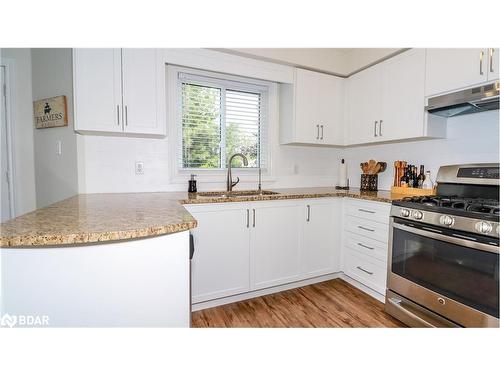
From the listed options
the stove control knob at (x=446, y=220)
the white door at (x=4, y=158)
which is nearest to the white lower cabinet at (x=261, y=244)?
the stove control knob at (x=446, y=220)

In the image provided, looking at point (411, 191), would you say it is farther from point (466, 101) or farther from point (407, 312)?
point (407, 312)

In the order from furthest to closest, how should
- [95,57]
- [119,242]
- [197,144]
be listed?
[197,144], [95,57], [119,242]

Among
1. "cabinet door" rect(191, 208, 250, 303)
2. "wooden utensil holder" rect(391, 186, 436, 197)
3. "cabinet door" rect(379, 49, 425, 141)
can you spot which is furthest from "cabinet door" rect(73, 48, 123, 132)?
"wooden utensil holder" rect(391, 186, 436, 197)

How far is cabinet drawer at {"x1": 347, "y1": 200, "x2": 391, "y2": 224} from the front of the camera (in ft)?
6.81

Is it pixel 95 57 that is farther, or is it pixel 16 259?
pixel 95 57

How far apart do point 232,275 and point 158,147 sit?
1315 mm

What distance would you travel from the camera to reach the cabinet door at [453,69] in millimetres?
1741

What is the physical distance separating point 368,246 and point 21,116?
3.37 meters

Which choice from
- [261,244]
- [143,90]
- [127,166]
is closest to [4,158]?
[127,166]

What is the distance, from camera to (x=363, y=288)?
93.6 inches

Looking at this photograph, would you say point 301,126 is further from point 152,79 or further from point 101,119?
point 101,119

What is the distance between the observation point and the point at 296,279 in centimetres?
239

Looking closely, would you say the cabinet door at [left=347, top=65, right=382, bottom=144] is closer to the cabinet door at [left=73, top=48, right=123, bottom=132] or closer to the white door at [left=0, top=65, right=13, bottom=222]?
the cabinet door at [left=73, top=48, right=123, bottom=132]

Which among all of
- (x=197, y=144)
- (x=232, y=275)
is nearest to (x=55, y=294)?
(x=232, y=275)
